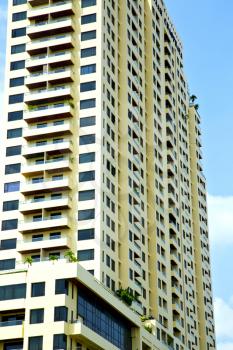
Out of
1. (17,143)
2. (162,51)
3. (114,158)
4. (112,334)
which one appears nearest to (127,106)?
(114,158)

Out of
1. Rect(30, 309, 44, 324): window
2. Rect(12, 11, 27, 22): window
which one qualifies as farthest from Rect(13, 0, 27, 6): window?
Rect(30, 309, 44, 324): window

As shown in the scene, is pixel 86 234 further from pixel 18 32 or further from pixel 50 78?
pixel 18 32

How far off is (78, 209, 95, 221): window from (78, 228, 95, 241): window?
1.81 metres

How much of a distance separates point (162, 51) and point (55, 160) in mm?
45239

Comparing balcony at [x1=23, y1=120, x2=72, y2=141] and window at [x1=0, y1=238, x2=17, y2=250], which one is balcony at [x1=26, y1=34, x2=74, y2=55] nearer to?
balcony at [x1=23, y1=120, x2=72, y2=141]

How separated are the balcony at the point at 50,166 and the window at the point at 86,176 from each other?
2108 millimetres

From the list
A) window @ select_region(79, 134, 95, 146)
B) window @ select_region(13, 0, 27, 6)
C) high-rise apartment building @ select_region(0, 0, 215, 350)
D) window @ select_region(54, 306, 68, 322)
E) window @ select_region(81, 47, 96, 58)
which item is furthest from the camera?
window @ select_region(13, 0, 27, 6)

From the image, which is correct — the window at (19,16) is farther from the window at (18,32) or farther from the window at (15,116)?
the window at (15,116)

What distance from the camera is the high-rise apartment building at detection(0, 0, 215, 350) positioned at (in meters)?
82.5

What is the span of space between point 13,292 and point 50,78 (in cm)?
4130

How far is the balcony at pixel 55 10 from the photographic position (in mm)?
113750

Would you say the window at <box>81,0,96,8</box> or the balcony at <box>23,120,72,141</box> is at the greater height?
the window at <box>81,0,96,8</box>

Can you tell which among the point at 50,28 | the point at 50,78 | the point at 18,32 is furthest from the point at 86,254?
the point at 18,32

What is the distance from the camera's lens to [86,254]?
97.8 metres
